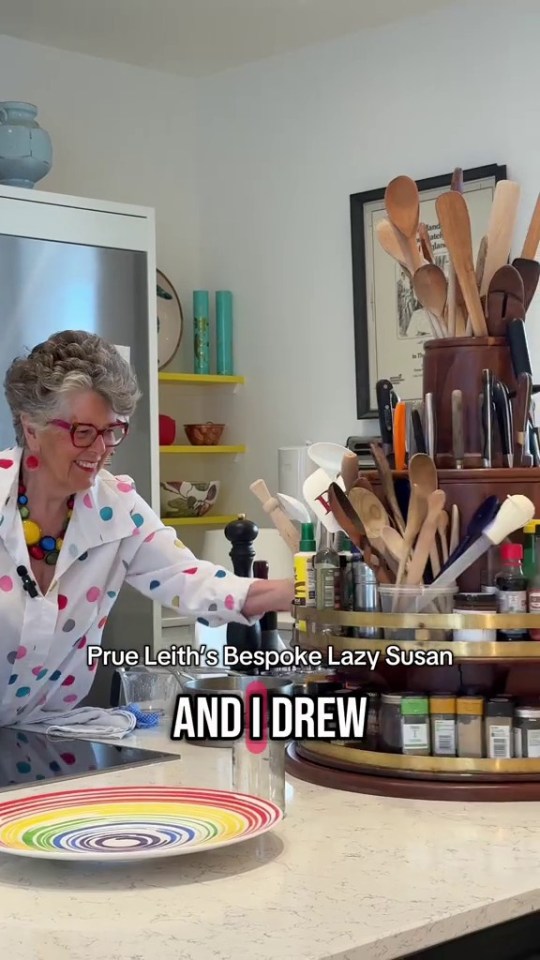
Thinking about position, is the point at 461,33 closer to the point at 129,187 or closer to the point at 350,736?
the point at 129,187

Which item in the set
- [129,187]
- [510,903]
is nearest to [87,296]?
A: [129,187]

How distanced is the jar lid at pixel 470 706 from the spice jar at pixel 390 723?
74 millimetres

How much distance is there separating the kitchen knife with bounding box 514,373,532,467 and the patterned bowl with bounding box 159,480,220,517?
8.74 ft

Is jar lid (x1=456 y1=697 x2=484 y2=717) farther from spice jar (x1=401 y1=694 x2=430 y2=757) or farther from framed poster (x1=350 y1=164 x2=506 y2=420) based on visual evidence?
framed poster (x1=350 y1=164 x2=506 y2=420)

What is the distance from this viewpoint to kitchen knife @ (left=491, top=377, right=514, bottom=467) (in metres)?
1.69

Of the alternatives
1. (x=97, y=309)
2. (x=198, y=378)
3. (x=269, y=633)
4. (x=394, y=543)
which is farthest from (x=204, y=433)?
(x=394, y=543)

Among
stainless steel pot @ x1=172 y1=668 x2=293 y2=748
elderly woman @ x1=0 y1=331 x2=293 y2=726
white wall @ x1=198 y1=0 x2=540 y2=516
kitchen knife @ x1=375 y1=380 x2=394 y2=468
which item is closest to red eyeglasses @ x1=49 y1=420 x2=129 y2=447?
elderly woman @ x1=0 y1=331 x2=293 y2=726

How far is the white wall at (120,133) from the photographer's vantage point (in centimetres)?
427

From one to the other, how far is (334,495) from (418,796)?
0.38 metres

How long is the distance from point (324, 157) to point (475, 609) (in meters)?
3.03

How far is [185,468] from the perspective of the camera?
468cm

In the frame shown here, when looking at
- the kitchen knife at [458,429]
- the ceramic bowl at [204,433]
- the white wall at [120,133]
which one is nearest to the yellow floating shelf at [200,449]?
the ceramic bowl at [204,433]

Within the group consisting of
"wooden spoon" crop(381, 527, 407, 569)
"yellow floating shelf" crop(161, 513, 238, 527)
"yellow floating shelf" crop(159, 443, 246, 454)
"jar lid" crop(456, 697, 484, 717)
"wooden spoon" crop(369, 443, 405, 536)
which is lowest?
"jar lid" crop(456, 697, 484, 717)

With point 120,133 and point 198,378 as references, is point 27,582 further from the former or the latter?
point 120,133
